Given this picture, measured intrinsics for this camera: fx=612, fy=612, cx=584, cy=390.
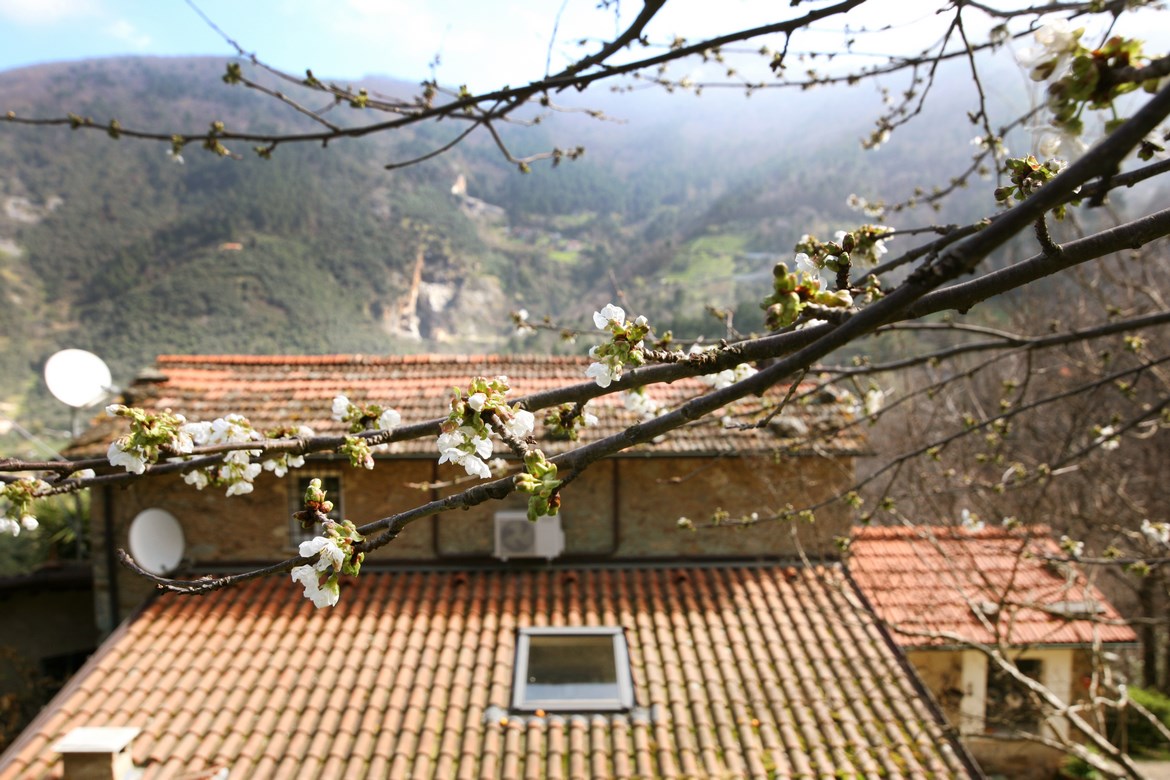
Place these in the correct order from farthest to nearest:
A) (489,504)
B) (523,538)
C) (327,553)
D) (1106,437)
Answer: (489,504) → (523,538) → (1106,437) → (327,553)

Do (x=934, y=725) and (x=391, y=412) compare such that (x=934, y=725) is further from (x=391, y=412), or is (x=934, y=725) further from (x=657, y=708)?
(x=391, y=412)

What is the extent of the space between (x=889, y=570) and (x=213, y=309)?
85.8ft

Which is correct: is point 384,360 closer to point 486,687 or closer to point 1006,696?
point 486,687

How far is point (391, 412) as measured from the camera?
2027mm

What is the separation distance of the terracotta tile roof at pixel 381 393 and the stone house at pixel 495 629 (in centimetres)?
4

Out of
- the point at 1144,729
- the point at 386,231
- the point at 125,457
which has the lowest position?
the point at 1144,729

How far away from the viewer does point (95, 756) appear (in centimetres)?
436

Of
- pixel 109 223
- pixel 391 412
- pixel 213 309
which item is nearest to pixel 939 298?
pixel 391 412

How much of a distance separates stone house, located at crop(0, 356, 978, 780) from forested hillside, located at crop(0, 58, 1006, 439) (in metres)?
7.94

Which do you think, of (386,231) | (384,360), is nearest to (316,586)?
(384,360)

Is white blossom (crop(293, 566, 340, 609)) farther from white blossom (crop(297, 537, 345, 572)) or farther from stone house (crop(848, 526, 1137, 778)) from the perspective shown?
stone house (crop(848, 526, 1137, 778))

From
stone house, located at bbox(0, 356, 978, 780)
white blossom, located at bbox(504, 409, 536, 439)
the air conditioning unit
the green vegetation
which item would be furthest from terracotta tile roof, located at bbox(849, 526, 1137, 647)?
white blossom, located at bbox(504, 409, 536, 439)

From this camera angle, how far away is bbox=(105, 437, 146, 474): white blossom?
1.67 m

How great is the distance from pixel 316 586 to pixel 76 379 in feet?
24.3
